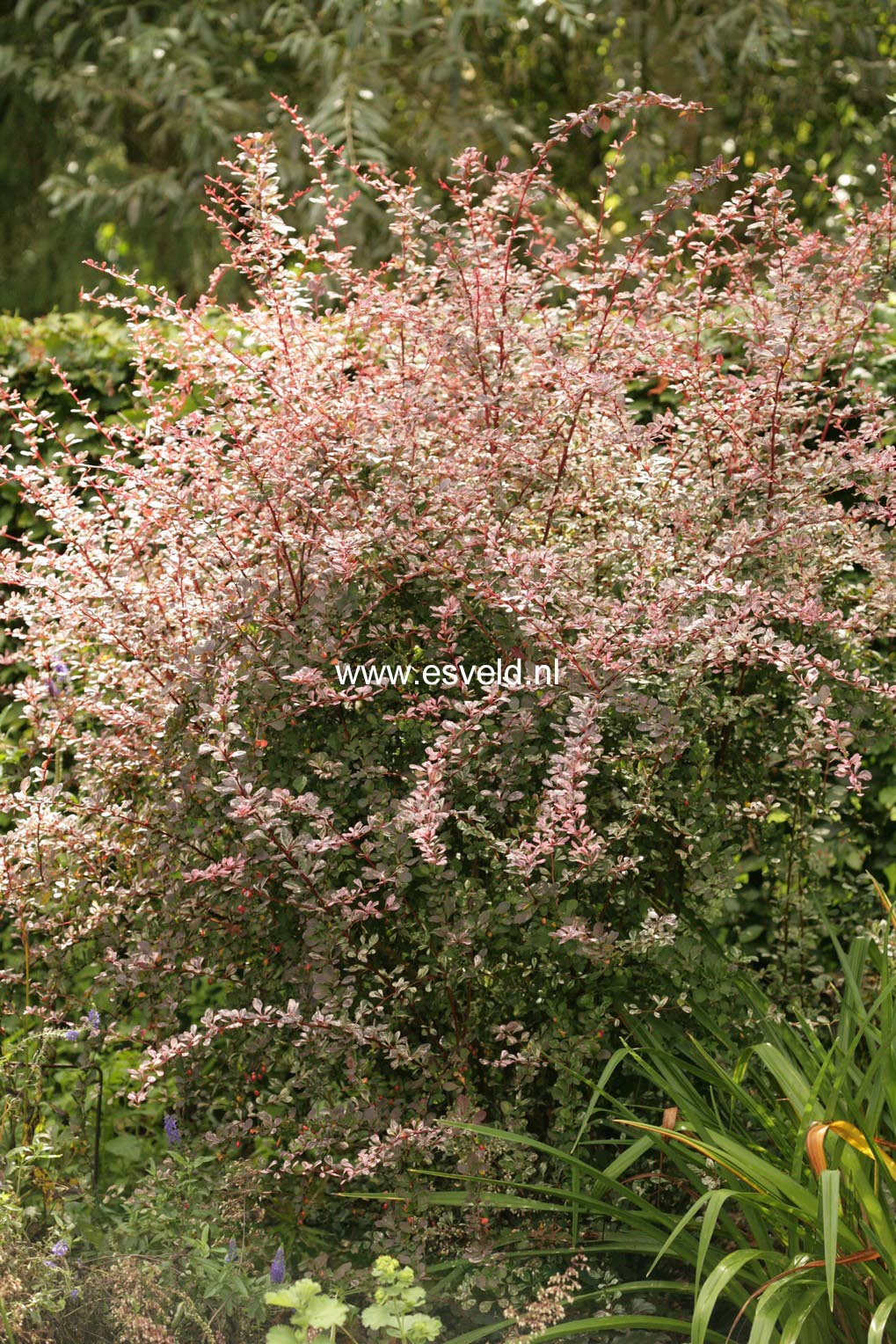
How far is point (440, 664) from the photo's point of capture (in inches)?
113

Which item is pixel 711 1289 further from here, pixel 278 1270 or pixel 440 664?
pixel 440 664

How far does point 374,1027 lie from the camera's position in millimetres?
2574

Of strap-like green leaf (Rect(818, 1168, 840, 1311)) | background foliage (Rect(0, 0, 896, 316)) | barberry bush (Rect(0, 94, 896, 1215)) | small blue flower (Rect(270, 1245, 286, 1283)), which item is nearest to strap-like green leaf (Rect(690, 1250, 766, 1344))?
strap-like green leaf (Rect(818, 1168, 840, 1311))

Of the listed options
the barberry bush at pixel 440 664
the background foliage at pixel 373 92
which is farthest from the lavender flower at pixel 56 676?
the background foliage at pixel 373 92

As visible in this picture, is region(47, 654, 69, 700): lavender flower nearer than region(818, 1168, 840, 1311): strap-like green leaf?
No

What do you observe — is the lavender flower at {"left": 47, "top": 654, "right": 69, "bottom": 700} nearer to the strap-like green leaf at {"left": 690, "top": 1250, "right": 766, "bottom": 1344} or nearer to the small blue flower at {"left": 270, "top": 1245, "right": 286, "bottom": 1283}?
the small blue flower at {"left": 270, "top": 1245, "right": 286, "bottom": 1283}

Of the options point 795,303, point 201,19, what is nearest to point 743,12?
point 201,19

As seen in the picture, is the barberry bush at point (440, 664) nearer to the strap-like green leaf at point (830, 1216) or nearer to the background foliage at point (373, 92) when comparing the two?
the strap-like green leaf at point (830, 1216)

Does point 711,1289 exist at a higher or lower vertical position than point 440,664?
lower

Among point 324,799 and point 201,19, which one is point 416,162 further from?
point 324,799

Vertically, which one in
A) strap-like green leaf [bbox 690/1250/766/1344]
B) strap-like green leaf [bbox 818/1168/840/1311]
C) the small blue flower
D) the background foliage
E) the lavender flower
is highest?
the background foliage

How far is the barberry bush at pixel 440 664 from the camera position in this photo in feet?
8.65

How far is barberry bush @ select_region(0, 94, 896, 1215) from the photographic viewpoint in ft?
8.65

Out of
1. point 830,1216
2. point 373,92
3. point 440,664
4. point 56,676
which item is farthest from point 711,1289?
point 373,92
